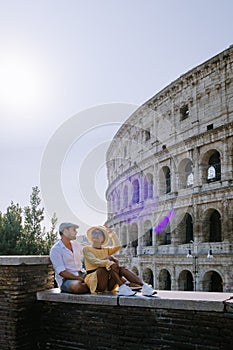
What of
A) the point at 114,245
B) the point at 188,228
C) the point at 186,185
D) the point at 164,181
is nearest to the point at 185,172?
the point at 186,185

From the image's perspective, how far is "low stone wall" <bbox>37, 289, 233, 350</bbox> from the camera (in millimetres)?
3879

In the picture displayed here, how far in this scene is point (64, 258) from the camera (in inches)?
204

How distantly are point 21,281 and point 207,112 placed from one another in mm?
17488

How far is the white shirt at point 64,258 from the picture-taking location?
16.7ft

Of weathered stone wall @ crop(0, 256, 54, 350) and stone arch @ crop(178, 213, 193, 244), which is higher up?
stone arch @ crop(178, 213, 193, 244)

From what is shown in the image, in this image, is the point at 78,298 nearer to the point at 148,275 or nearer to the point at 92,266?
the point at 92,266

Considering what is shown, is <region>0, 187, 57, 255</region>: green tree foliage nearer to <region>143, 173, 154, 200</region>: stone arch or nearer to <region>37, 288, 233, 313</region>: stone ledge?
<region>143, 173, 154, 200</region>: stone arch

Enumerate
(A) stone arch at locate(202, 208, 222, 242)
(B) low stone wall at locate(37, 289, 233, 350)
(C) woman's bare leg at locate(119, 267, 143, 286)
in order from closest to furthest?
1. (B) low stone wall at locate(37, 289, 233, 350)
2. (C) woman's bare leg at locate(119, 267, 143, 286)
3. (A) stone arch at locate(202, 208, 222, 242)

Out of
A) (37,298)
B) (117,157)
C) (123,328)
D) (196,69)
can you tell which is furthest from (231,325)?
(117,157)

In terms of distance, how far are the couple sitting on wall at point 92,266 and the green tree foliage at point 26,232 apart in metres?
15.4

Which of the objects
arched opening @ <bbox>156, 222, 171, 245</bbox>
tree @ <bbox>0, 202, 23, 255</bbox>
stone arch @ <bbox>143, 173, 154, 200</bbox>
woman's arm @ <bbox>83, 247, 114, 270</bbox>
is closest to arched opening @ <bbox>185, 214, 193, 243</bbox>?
arched opening @ <bbox>156, 222, 171, 245</bbox>

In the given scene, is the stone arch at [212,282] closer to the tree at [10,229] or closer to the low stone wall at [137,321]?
the tree at [10,229]

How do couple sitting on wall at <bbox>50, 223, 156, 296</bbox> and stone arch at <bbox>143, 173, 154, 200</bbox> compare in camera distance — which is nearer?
couple sitting on wall at <bbox>50, 223, 156, 296</bbox>

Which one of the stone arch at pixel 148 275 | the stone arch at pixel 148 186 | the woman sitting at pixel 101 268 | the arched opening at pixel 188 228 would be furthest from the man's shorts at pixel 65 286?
the stone arch at pixel 148 186
